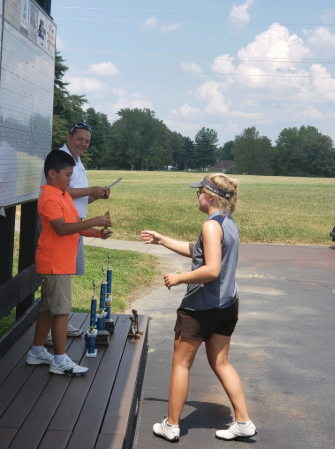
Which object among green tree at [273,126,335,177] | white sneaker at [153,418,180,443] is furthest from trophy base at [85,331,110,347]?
green tree at [273,126,335,177]

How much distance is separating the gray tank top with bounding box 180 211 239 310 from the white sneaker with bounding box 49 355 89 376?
3.25ft

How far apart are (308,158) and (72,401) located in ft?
462

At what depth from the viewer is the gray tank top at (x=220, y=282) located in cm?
399

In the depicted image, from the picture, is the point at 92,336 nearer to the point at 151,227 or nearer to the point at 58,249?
the point at 58,249

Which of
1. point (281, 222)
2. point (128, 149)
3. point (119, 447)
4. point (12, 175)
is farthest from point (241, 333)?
point (128, 149)

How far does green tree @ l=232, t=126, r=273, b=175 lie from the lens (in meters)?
150

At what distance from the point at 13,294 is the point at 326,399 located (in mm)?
2668

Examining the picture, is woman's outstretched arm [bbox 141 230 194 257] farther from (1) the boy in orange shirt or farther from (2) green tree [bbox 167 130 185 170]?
(2) green tree [bbox 167 130 185 170]

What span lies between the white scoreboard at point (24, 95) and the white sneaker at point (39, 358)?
1.12m

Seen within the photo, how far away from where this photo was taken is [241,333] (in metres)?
7.14

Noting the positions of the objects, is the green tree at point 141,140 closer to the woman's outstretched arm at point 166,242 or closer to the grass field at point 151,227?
the grass field at point 151,227

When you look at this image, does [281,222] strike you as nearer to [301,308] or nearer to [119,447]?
[301,308]

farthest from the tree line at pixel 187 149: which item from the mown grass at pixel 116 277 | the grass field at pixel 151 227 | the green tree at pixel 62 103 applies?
the mown grass at pixel 116 277

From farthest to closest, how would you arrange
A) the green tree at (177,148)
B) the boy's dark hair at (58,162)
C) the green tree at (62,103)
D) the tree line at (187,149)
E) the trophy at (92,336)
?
the green tree at (177,148)
the tree line at (187,149)
the green tree at (62,103)
the trophy at (92,336)
the boy's dark hair at (58,162)
